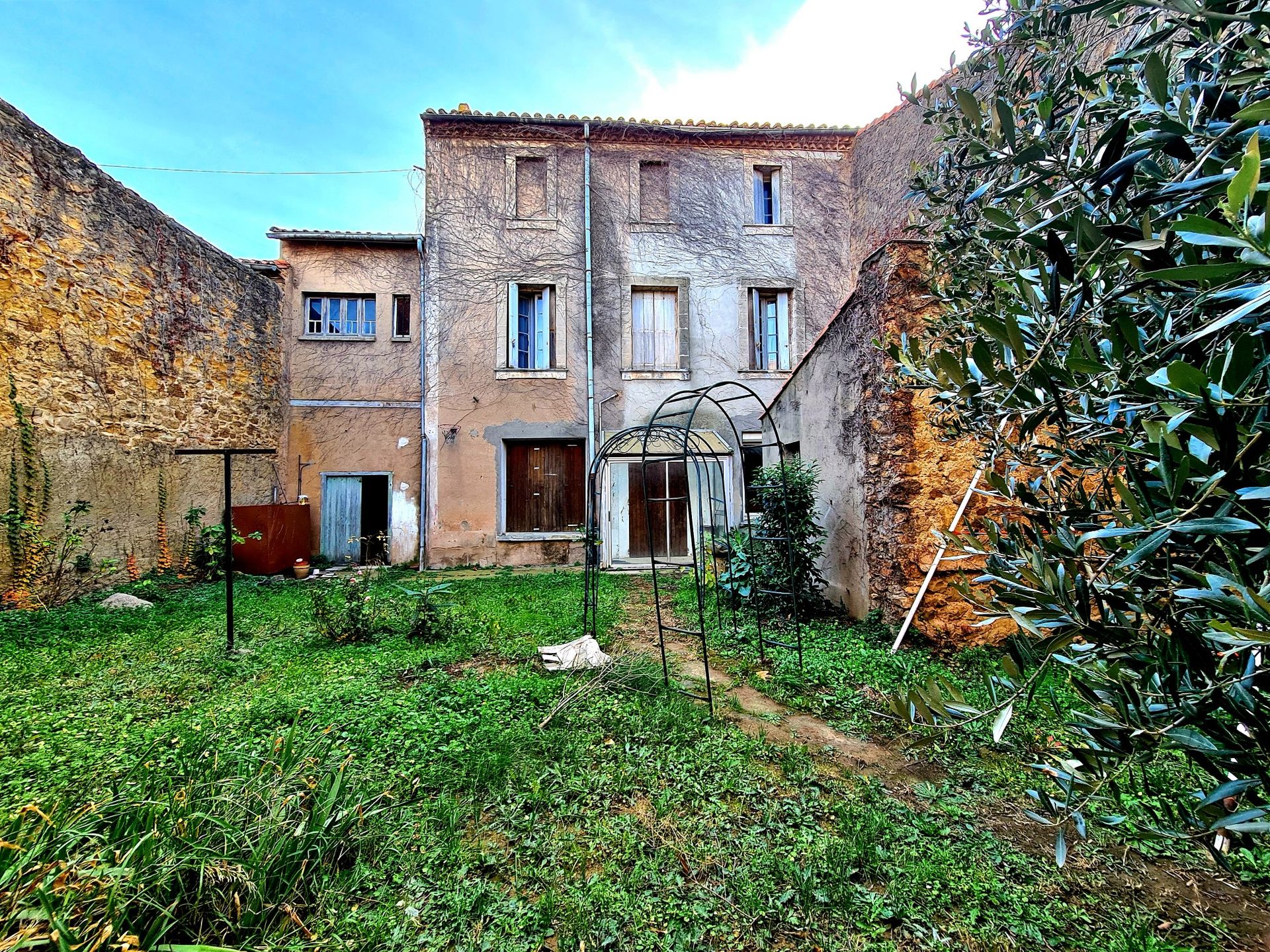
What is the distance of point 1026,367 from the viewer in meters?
0.93

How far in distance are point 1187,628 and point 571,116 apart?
10.6 meters

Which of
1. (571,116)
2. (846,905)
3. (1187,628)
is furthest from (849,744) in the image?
(571,116)

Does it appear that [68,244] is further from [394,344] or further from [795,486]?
[795,486]

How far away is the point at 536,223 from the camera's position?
902 cm

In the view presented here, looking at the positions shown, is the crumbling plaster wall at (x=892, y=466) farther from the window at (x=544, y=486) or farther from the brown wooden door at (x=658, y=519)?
the window at (x=544, y=486)

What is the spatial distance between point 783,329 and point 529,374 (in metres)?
4.77

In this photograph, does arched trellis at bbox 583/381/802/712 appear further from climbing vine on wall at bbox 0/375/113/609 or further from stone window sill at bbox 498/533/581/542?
climbing vine on wall at bbox 0/375/113/609

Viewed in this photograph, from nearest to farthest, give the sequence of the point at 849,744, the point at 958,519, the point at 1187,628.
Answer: the point at 1187,628
the point at 849,744
the point at 958,519

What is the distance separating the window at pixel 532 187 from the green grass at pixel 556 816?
8.16m

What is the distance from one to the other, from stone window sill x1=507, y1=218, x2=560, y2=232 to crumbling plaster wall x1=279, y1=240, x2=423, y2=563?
77.2 inches

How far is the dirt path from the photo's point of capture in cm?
161

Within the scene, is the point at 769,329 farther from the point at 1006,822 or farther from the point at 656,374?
the point at 1006,822

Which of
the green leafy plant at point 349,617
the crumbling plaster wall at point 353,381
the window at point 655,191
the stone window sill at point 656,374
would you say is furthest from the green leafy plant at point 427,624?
the window at point 655,191

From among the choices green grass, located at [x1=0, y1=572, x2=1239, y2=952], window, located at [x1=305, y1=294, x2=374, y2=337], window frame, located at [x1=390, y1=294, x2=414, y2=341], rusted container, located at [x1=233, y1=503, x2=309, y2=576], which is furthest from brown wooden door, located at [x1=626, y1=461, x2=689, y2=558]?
window, located at [x1=305, y1=294, x2=374, y2=337]
